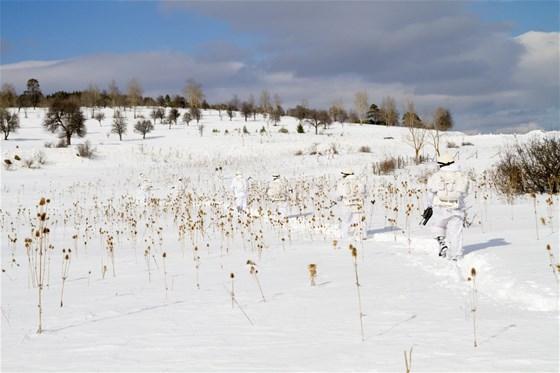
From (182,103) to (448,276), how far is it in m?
102

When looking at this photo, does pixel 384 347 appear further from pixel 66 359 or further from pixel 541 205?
pixel 541 205

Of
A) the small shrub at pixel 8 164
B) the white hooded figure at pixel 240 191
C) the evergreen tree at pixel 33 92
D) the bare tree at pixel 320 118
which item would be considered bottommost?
the white hooded figure at pixel 240 191

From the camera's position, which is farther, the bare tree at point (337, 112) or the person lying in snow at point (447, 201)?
the bare tree at point (337, 112)

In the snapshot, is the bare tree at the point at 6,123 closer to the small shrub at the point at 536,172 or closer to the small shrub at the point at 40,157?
the small shrub at the point at 40,157

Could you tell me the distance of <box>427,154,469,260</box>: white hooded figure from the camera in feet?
27.1

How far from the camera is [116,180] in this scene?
102 feet

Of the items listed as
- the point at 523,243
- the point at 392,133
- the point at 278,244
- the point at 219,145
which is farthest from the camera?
the point at 392,133

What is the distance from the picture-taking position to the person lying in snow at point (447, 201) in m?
8.27

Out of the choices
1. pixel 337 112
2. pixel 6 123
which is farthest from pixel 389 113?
pixel 6 123

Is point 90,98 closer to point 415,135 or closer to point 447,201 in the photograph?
point 415,135

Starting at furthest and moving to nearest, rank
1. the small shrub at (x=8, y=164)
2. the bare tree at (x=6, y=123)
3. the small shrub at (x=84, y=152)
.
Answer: the bare tree at (x=6, y=123) → the small shrub at (x=84, y=152) → the small shrub at (x=8, y=164)

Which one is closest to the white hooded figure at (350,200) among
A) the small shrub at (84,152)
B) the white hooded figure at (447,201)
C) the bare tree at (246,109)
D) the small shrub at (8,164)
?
the white hooded figure at (447,201)

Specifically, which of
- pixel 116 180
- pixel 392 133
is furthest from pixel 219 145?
pixel 392 133

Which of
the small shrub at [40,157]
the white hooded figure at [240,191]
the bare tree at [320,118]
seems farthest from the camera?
the bare tree at [320,118]
